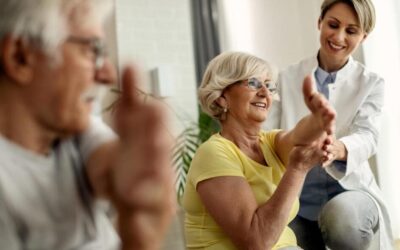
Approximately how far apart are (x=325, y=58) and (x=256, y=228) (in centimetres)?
89

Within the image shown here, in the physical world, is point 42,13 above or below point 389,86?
above

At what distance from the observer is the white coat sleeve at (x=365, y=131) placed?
5.61 ft

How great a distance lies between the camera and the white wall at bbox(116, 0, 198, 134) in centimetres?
301

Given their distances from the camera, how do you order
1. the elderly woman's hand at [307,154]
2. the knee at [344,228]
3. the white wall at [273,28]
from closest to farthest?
the elderly woman's hand at [307,154] → the knee at [344,228] → the white wall at [273,28]

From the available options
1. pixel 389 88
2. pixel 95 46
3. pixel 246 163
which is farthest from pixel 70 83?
pixel 389 88

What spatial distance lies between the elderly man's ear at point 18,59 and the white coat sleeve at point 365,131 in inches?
48.8

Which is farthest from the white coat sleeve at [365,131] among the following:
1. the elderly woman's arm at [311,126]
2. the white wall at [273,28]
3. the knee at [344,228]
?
the white wall at [273,28]

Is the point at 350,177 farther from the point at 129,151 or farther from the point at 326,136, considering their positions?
the point at 129,151

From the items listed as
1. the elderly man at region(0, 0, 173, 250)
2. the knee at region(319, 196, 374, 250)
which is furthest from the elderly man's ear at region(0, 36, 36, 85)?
the knee at region(319, 196, 374, 250)

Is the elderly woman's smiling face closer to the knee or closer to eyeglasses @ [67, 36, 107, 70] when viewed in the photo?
the knee

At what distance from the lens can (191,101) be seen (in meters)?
3.18

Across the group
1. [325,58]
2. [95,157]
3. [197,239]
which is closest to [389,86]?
[325,58]

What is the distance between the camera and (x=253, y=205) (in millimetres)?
1351

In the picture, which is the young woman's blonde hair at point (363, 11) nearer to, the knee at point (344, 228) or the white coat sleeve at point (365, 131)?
the white coat sleeve at point (365, 131)
